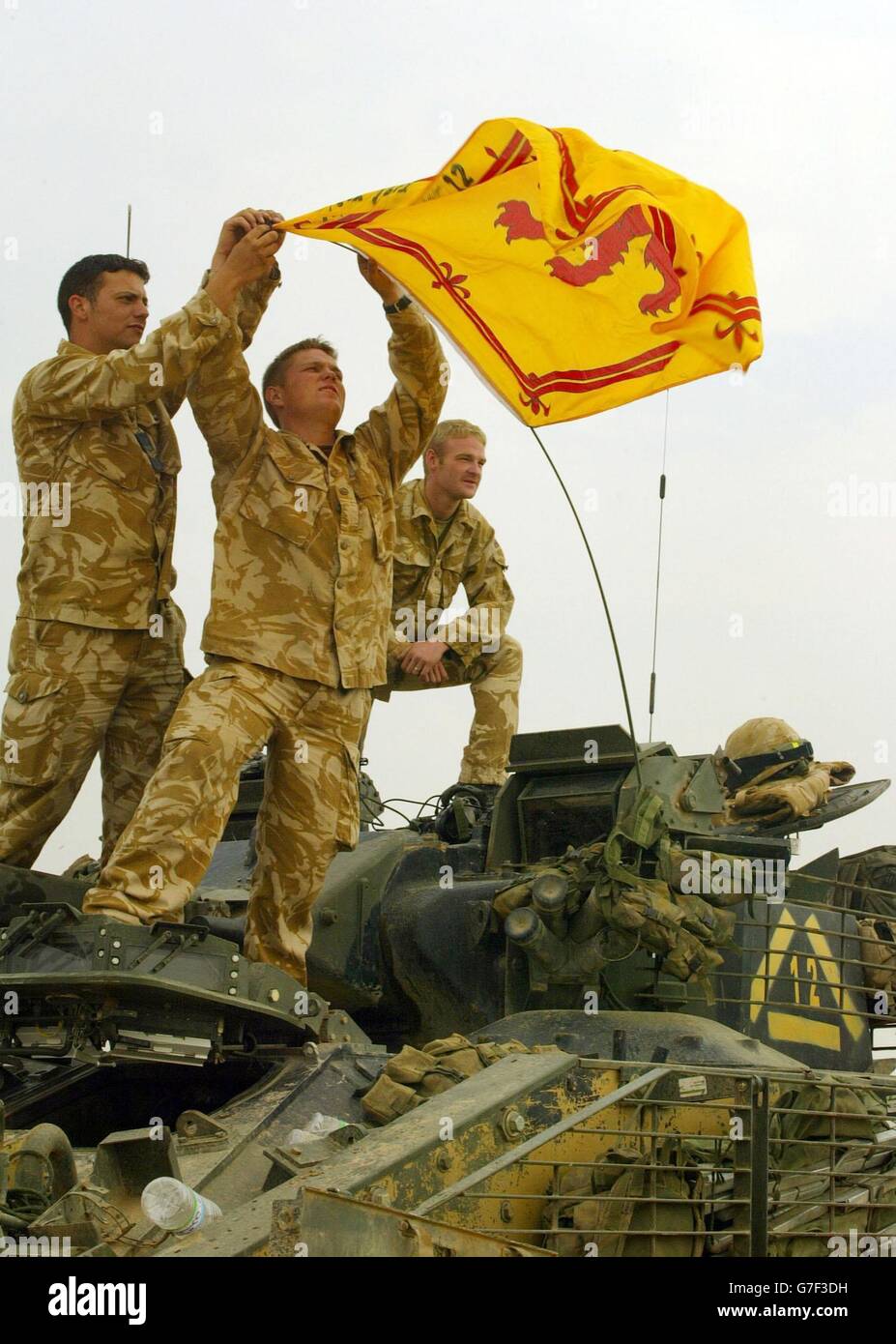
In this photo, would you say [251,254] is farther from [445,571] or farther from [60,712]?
[445,571]

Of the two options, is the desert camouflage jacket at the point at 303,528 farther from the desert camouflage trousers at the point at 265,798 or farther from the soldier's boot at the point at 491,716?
the soldier's boot at the point at 491,716

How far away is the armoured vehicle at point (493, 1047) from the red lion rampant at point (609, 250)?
5.94ft

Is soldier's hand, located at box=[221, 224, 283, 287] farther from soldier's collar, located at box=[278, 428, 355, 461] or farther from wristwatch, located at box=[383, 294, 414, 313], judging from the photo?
soldier's collar, located at box=[278, 428, 355, 461]

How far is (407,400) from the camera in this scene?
7594mm

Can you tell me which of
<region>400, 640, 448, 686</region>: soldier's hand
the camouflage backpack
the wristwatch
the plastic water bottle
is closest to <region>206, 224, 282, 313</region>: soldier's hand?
the wristwatch

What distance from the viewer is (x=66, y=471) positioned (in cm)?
729

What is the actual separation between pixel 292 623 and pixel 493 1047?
1805 mm

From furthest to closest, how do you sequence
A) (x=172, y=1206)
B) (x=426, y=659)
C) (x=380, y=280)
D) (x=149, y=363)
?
(x=426, y=659) → (x=380, y=280) → (x=149, y=363) → (x=172, y=1206)

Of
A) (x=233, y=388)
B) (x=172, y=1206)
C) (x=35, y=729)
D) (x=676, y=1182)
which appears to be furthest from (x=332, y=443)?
Answer: (x=172, y=1206)

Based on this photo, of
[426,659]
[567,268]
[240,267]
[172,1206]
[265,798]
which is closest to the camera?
[172,1206]

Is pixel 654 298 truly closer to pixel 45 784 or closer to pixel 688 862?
pixel 688 862

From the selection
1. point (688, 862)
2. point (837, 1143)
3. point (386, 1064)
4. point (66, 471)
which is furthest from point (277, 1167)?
point (66, 471)

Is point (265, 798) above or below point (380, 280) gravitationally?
below
